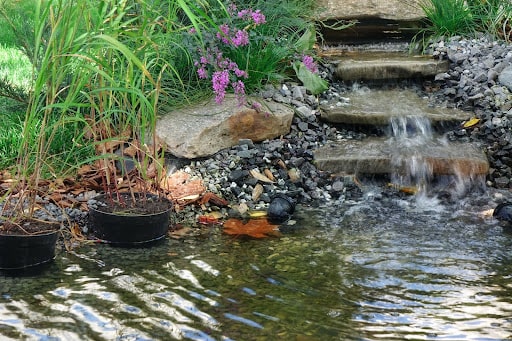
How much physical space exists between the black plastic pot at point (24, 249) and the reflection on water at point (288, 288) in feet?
0.29

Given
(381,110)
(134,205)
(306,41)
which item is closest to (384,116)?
(381,110)

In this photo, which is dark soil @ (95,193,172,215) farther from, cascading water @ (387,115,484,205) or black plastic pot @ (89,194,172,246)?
cascading water @ (387,115,484,205)

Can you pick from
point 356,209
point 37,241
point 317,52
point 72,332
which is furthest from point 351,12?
point 72,332

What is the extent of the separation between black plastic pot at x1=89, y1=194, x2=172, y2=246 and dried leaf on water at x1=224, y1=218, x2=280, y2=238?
0.43m

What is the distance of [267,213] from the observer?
443cm

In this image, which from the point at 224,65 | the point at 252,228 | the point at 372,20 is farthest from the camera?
the point at 372,20

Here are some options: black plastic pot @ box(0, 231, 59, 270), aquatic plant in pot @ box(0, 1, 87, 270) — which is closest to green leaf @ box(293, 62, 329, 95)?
aquatic plant in pot @ box(0, 1, 87, 270)

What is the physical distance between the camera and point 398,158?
4961 mm

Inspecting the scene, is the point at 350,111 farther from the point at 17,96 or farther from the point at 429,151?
the point at 17,96

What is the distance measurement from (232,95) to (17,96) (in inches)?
60.3

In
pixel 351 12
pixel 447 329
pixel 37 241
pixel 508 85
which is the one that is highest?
pixel 351 12

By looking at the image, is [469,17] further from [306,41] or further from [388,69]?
[306,41]

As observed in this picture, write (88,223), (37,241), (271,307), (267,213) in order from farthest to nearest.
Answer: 1. (267,213)
2. (88,223)
3. (37,241)
4. (271,307)

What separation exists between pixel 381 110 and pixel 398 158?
675 mm
